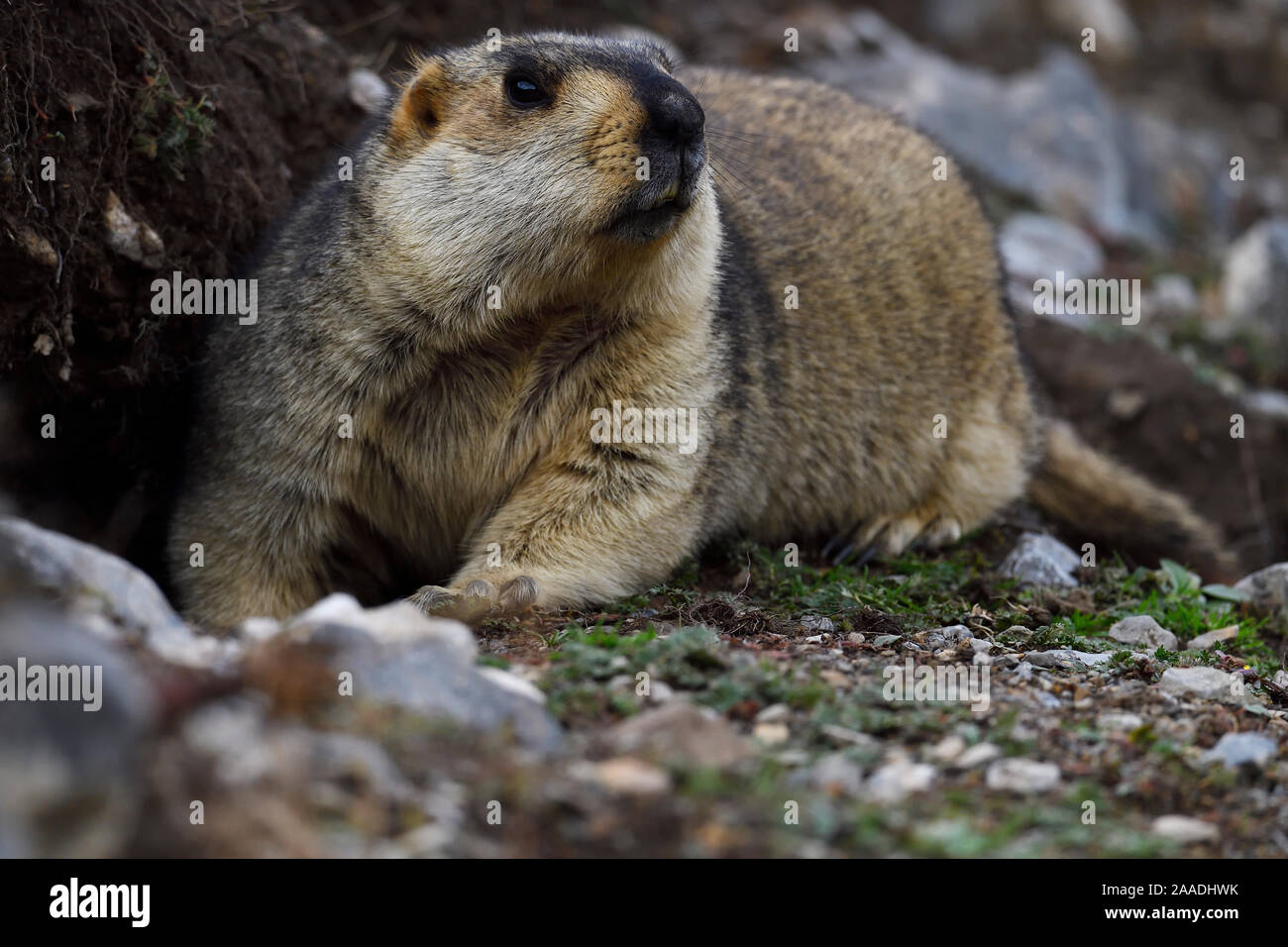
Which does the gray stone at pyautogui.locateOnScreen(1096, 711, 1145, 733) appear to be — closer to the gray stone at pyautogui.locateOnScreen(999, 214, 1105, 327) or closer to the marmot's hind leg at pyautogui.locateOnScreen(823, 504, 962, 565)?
the marmot's hind leg at pyautogui.locateOnScreen(823, 504, 962, 565)

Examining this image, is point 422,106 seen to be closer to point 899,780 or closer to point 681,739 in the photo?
point 681,739

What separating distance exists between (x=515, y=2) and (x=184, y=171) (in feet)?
16.0

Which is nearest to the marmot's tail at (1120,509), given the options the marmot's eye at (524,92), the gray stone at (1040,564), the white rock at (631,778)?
the gray stone at (1040,564)

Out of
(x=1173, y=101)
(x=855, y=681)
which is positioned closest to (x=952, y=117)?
(x=1173, y=101)

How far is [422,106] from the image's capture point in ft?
20.9

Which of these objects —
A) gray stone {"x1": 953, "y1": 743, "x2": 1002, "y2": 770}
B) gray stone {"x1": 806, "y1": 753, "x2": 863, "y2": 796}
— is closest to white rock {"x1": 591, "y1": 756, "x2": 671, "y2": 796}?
gray stone {"x1": 806, "y1": 753, "x2": 863, "y2": 796}

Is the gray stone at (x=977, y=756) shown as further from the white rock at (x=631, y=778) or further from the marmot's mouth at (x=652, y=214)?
the marmot's mouth at (x=652, y=214)

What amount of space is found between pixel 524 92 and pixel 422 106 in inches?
25.6

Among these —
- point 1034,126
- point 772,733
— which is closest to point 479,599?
point 772,733

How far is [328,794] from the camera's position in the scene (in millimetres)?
3443

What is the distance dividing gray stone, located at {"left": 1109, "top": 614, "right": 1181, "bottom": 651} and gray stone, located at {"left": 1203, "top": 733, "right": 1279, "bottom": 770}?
6.61 ft

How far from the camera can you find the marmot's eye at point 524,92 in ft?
19.6

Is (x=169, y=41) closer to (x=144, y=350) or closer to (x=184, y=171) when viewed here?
(x=184, y=171)
